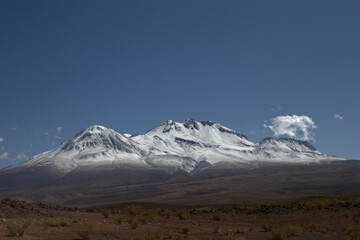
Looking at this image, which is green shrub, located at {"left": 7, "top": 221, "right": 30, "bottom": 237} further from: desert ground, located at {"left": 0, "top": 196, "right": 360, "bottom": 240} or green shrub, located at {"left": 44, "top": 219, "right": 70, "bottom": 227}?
green shrub, located at {"left": 44, "top": 219, "right": 70, "bottom": 227}

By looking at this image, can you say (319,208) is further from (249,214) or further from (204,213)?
(204,213)

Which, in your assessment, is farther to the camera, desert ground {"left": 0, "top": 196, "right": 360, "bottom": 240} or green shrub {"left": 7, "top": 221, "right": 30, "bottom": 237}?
desert ground {"left": 0, "top": 196, "right": 360, "bottom": 240}

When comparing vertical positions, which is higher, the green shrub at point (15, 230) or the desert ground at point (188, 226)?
the green shrub at point (15, 230)

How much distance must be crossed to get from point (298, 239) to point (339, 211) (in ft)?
39.7

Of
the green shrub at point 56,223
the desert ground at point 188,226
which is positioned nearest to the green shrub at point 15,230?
the desert ground at point 188,226

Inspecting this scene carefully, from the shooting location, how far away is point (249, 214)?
3008cm

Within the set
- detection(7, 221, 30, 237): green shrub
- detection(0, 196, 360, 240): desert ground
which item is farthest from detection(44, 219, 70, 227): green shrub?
detection(7, 221, 30, 237): green shrub

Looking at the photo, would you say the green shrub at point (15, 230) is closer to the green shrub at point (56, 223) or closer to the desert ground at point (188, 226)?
the desert ground at point (188, 226)

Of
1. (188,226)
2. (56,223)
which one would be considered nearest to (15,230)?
(56,223)

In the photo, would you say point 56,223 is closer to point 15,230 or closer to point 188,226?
point 15,230

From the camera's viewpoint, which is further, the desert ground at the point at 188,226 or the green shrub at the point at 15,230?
the desert ground at the point at 188,226

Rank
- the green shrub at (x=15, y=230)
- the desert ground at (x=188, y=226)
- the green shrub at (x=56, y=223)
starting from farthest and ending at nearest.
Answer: the green shrub at (x=56, y=223) → the desert ground at (x=188, y=226) → the green shrub at (x=15, y=230)

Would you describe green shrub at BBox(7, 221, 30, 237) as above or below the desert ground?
above

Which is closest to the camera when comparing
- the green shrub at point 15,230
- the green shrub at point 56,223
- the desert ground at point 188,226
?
the green shrub at point 15,230
